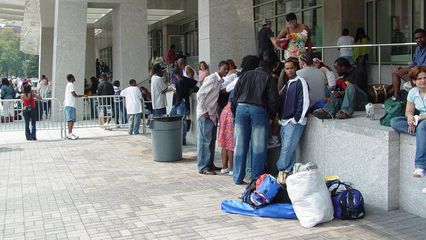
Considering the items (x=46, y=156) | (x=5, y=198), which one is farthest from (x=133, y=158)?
(x=5, y=198)

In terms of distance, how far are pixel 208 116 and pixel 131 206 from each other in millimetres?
2501

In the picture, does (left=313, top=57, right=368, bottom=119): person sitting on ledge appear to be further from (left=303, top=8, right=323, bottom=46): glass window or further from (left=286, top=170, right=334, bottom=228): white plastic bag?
(left=303, top=8, right=323, bottom=46): glass window

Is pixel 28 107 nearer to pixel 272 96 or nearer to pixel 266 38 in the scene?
pixel 266 38

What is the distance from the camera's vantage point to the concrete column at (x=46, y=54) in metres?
30.8

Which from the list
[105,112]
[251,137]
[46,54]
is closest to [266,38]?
[251,137]

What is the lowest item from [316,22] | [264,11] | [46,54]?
[316,22]

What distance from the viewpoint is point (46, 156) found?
36.0 feet

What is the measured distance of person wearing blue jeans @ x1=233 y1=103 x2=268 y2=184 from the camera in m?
7.30

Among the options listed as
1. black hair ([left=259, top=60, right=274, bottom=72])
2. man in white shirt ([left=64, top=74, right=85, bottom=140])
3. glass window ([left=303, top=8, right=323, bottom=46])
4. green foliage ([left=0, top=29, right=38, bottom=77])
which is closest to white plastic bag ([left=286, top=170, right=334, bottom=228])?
black hair ([left=259, top=60, right=274, bottom=72])

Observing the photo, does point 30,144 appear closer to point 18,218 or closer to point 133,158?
point 133,158

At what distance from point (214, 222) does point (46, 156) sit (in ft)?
20.8

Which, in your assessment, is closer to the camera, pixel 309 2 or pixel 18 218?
pixel 18 218

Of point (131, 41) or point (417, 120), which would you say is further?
point (131, 41)

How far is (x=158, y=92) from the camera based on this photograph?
1256 centimetres
